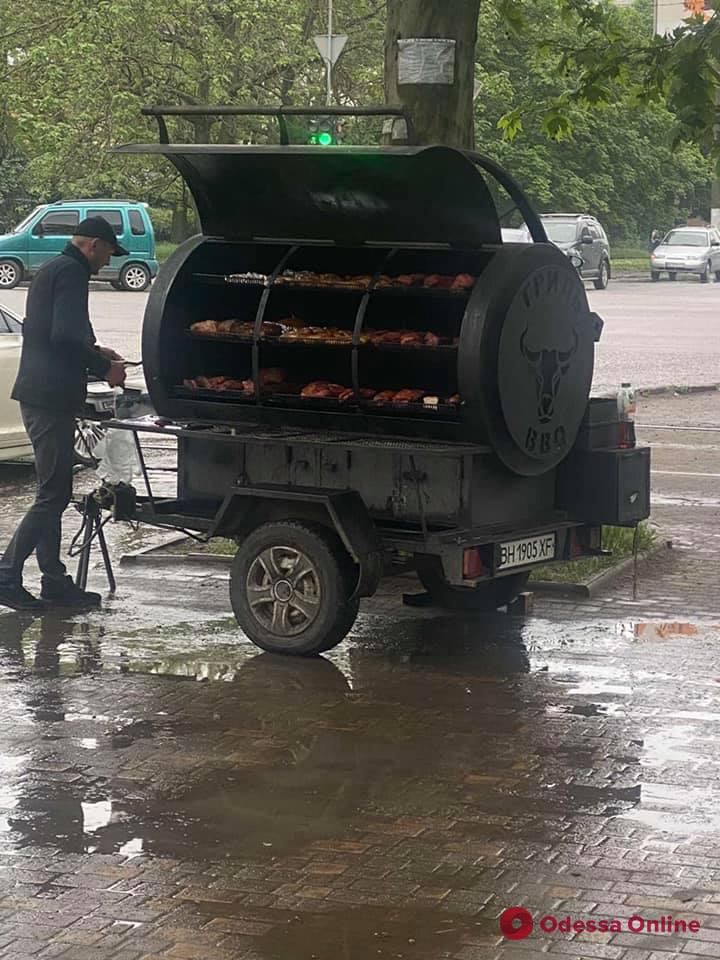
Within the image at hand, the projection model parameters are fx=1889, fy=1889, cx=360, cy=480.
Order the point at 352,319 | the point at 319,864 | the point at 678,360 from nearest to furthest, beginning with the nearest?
1. the point at 319,864
2. the point at 352,319
3. the point at 678,360

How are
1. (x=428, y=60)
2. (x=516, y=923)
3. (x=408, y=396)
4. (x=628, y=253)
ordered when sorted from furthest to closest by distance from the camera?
(x=628, y=253), (x=428, y=60), (x=408, y=396), (x=516, y=923)

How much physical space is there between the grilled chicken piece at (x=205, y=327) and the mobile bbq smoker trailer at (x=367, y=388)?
2cm

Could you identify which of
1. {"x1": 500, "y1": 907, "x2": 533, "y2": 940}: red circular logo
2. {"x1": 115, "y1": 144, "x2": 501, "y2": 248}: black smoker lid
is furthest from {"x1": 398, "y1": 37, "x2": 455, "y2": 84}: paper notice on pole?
{"x1": 500, "y1": 907, "x2": 533, "y2": 940}: red circular logo

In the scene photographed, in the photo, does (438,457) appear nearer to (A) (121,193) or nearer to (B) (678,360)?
(B) (678,360)

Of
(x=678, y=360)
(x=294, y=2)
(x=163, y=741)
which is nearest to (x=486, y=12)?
(x=294, y=2)

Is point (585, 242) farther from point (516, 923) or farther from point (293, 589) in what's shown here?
point (516, 923)

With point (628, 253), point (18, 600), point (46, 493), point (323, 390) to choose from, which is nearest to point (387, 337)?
point (323, 390)

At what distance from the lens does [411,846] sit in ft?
20.7

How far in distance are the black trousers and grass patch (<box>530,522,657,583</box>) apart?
2.75 metres

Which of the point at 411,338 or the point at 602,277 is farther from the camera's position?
the point at 602,277

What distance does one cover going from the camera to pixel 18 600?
34.2 feet

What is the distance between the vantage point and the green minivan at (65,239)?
41.0 meters

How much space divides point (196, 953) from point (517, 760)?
239 cm

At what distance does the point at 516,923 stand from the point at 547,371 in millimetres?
4275
